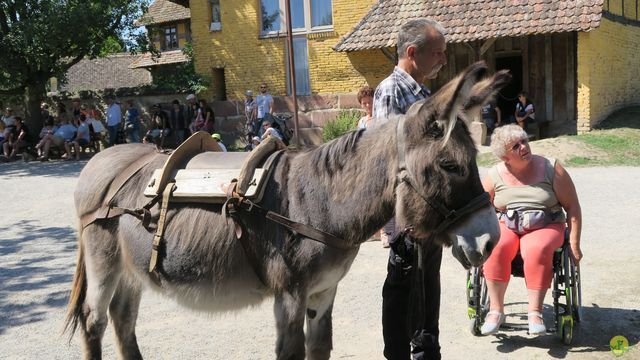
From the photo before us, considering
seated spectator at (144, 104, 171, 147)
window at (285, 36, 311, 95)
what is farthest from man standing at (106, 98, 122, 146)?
window at (285, 36, 311, 95)

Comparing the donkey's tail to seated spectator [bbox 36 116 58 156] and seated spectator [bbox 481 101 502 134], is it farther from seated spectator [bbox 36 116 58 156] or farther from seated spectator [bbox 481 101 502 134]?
seated spectator [bbox 36 116 58 156]

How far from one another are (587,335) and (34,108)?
2029cm

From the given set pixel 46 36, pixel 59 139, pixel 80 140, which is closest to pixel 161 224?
pixel 80 140

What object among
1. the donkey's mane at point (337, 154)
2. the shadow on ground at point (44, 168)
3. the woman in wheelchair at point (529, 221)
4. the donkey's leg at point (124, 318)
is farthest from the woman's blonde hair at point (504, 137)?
the shadow on ground at point (44, 168)

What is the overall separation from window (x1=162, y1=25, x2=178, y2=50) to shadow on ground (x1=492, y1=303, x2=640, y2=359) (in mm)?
37330

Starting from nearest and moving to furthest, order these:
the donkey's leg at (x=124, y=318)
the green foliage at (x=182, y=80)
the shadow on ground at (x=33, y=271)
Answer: the donkey's leg at (x=124, y=318)
the shadow on ground at (x=33, y=271)
the green foliage at (x=182, y=80)

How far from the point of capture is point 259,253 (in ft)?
9.51

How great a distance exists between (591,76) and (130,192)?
54.3 ft

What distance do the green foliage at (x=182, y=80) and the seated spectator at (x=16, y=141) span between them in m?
4.69

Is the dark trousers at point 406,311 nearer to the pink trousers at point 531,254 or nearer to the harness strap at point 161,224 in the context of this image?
the pink trousers at point 531,254

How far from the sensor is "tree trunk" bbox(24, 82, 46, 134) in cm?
2017

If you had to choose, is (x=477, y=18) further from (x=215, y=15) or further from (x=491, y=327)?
(x=491, y=327)

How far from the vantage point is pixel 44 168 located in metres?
16.3

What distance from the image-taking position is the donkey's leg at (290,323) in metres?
2.81
